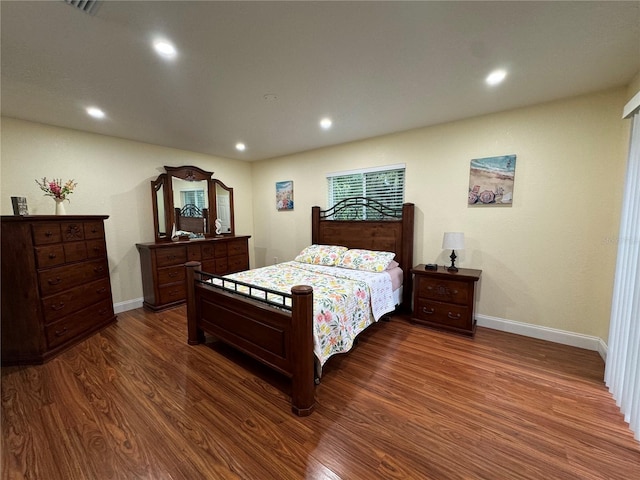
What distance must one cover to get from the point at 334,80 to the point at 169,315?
3.63 metres

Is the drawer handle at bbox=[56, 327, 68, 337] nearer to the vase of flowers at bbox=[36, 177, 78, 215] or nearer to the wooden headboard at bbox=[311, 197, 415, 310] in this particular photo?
the vase of flowers at bbox=[36, 177, 78, 215]

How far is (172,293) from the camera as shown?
3795mm

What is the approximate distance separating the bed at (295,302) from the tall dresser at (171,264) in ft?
3.91

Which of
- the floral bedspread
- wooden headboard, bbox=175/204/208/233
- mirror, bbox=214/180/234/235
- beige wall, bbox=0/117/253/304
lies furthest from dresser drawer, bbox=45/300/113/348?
mirror, bbox=214/180/234/235

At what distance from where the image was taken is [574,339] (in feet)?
8.48

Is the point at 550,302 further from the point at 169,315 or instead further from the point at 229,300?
the point at 169,315

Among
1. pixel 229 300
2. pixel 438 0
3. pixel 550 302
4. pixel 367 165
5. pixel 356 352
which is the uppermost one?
pixel 438 0

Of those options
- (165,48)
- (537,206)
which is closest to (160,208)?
(165,48)

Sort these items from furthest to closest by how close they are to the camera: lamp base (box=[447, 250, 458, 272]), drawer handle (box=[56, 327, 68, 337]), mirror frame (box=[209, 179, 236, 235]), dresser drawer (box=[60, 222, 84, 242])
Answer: mirror frame (box=[209, 179, 236, 235]), lamp base (box=[447, 250, 458, 272]), dresser drawer (box=[60, 222, 84, 242]), drawer handle (box=[56, 327, 68, 337])

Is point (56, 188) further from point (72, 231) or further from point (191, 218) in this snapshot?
point (191, 218)

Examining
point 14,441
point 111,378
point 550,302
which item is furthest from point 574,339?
point 14,441

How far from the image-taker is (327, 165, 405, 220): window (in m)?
3.64

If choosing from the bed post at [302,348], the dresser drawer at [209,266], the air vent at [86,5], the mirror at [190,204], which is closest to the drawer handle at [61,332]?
the mirror at [190,204]

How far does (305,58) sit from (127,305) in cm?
412
